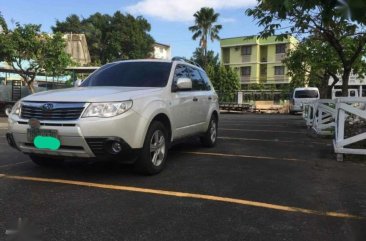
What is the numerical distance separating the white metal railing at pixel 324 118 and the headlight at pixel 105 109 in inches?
304

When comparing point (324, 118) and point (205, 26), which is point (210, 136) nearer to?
point (324, 118)

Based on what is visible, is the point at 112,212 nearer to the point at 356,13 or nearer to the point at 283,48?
the point at 356,13

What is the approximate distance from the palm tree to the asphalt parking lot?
47731 mm

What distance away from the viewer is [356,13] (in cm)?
198

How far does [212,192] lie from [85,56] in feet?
186

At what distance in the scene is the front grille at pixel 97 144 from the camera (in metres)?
5.66

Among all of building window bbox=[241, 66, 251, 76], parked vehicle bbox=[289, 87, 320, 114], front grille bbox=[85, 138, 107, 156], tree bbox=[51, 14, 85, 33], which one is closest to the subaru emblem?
front grille bbox=[85, 138, 107, 156]

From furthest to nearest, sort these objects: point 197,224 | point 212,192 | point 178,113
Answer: point 178,113 < point 212,192 < point 197,224

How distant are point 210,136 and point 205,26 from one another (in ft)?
154

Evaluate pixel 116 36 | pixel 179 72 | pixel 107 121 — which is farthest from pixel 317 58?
pixel 116 36

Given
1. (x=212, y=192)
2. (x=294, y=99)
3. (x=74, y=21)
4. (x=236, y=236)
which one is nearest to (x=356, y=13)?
(x=236, y=236)

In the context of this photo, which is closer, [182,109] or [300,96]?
[182,109]

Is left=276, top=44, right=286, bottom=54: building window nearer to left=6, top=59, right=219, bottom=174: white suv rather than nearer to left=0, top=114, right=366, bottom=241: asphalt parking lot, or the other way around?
left=0, top=114, right=366, bottom=241: asphalt parking lot

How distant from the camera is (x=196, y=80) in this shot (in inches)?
346
